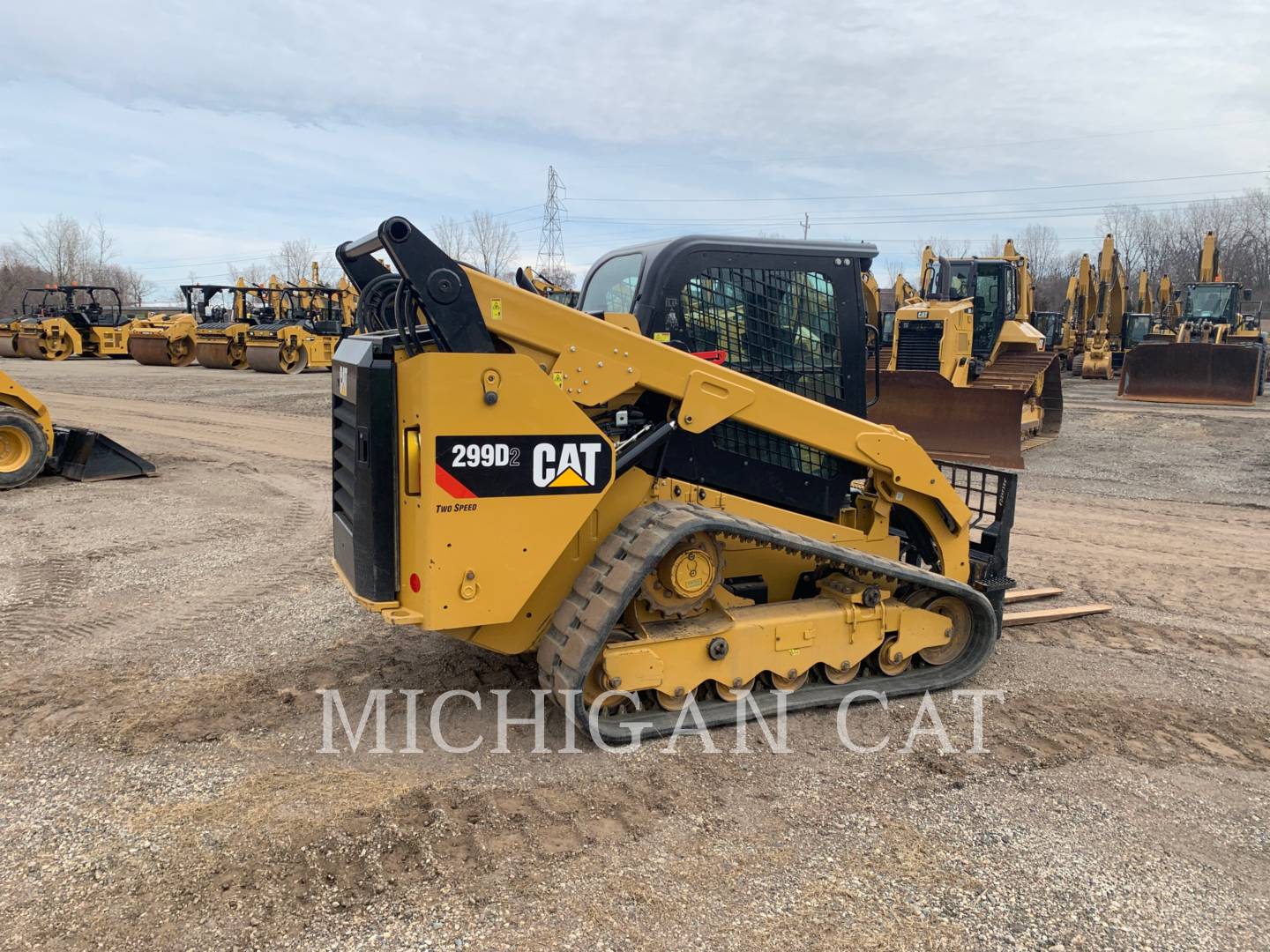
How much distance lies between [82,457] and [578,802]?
27.8 ft

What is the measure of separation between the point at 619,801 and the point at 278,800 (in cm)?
130

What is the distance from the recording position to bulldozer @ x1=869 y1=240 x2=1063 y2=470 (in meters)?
11.2

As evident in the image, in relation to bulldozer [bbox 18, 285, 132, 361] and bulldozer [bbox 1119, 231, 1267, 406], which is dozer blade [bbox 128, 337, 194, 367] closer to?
bulldozer [bbox 18, 285, 132, 361]

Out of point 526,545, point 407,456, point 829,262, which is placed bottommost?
point 526,545

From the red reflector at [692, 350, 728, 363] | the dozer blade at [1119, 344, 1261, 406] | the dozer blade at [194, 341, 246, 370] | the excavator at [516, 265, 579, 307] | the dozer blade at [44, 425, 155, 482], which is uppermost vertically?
the excavator at [516, 265, 579, 307]

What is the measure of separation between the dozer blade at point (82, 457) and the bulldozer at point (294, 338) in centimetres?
1420

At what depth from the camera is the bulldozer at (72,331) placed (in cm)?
2925

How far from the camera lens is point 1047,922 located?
2758 mm

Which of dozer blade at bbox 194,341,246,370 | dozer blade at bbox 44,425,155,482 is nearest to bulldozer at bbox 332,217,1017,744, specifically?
dozer blade at bbox 44,425,155,482

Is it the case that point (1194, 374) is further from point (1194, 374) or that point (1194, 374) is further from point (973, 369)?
point (973, 369)

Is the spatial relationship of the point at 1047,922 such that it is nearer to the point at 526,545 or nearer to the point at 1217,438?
the point at 526,545

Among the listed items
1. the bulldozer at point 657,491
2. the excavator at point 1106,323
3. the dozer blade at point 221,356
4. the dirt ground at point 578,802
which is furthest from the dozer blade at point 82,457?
the excavator at point 1106,323

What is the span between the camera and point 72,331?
29.6 metres

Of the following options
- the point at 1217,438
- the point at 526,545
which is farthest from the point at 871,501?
the point at 1217,438
